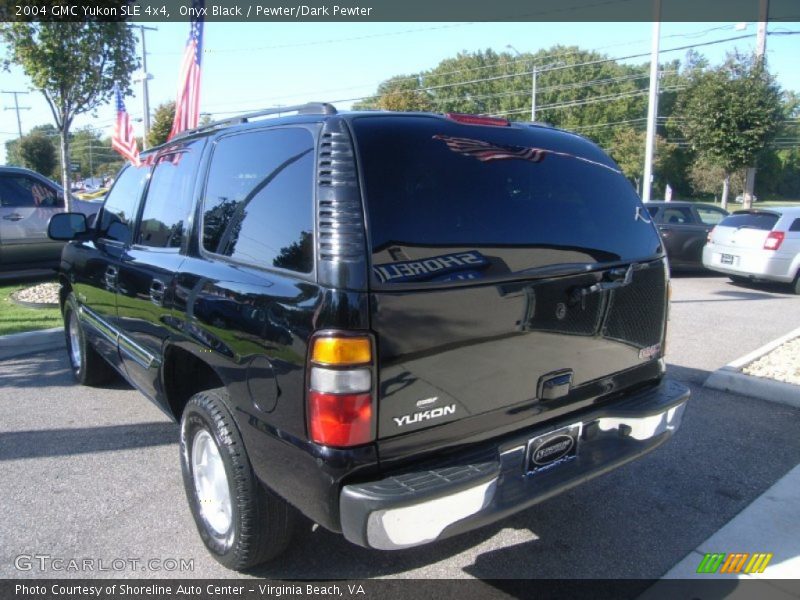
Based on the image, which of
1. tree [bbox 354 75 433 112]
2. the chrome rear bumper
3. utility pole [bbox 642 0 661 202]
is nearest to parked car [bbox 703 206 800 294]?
utility pole [bbox 642 0 661 202]

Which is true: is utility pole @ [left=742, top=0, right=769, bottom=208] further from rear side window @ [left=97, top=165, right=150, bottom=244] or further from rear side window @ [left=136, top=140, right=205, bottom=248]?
rear side window @ [left=136, top=140, right=205, bottom=248]

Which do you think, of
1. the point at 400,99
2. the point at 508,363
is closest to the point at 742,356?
the point at 508,363

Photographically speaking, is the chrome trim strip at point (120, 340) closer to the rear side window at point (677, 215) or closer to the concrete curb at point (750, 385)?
the concrete curb at point (750, 385)

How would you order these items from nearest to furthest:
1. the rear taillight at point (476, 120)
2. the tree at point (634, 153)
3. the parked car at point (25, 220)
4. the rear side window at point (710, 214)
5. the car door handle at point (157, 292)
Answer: the rear taillight at point (476, 120) → the car door handle at point (157, 292) → the parked car at point (25, 220) → the rear side window at point (710, 214) → the tree at point (634, 153)

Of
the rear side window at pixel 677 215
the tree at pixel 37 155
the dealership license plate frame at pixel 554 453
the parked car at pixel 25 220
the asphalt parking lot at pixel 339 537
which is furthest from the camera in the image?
the tree at pixel 37 155

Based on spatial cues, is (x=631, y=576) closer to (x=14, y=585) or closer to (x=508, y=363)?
(x=508, y=363)

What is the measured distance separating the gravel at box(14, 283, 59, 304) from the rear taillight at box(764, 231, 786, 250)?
1103 cm

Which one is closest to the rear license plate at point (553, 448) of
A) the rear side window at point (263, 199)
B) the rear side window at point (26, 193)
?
the rear side window at point (263, 199)

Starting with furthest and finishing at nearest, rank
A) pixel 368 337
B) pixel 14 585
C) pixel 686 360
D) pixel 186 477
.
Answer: pixel 686 360
pixel 186 477
pixel 14 585
pixel 368 337

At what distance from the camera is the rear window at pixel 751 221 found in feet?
35.1

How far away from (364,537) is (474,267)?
3.47 feet

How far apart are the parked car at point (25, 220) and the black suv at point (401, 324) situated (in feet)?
25.3

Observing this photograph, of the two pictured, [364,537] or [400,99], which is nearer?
[364,537]

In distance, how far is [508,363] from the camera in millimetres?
2488
